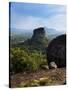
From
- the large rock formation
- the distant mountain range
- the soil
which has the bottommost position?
the soil

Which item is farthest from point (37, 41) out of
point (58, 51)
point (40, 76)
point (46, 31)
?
point (40, 76)

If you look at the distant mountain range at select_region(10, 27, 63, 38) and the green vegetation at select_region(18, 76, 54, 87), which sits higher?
→ the distant mountain range at select_region(10, 27, 63, 38)

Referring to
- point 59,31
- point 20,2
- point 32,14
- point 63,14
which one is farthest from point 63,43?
point 20,2

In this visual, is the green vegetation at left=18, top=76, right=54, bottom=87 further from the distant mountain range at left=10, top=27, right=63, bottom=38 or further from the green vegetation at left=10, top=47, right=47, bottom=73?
the distant mountain range at left=10, top=27, right=63, bottom=38

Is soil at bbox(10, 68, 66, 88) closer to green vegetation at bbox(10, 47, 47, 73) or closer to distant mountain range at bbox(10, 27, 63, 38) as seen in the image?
green vegetation at bbox(10, 47, 47, 73)

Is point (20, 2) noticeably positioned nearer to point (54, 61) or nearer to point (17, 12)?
point (17, 12)

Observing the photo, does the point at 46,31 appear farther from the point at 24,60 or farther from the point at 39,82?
the point at 39,82

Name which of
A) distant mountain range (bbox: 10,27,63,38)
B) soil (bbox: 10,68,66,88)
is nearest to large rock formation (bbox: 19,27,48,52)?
distant mountain range (bbox: 10,27,63,38)

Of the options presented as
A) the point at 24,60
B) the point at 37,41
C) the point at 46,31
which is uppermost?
the point at 46,31

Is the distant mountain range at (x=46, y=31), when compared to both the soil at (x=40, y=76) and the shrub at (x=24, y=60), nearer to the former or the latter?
the shrub at (x=24, y=60)
